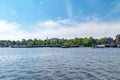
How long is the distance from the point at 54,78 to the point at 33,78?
290 cm

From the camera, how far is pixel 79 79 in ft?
83.3

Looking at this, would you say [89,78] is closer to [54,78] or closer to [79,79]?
[79,79]

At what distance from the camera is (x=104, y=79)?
82.8ft

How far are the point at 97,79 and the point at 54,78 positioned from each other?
5.74 metres

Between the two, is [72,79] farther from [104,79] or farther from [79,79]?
[104,79]

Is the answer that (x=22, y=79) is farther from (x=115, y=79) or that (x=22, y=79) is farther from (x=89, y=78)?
(x=115, y=79)

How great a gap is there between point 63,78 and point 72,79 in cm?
130

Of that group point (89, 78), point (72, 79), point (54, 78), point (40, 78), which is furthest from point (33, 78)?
point (89, 78)

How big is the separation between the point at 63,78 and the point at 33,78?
162 inches

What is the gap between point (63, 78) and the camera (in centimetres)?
2594

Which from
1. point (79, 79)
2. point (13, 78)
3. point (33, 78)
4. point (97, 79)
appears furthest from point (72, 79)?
point (13, 78)

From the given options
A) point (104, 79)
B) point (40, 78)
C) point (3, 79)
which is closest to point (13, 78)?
point (3, 79)

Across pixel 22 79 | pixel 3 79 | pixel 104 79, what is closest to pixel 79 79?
pixel 104 79

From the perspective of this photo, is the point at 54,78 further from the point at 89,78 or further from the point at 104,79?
the point at 104,79
